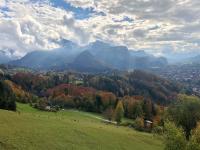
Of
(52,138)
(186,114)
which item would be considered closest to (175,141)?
(52,138)

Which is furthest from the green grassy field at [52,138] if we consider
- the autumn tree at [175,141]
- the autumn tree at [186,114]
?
the autumn tree at [186,114]

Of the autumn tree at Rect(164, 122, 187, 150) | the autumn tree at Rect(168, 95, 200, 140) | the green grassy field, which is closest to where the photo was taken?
the green grassy field

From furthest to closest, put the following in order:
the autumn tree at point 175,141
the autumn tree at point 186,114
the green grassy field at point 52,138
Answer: the autumn tree at point 186,114
the autumn tree at point 175,141
the green grassy field at point 52,138

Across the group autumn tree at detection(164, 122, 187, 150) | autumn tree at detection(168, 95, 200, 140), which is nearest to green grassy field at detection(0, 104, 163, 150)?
autumn tree at detection(164, 122, 187, 150)

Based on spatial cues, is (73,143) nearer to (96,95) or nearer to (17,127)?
(17,127)

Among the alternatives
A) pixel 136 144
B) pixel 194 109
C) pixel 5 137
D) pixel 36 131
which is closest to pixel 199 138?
pixel 136 144

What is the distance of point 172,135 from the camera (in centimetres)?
4503

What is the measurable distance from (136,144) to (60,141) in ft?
67.0

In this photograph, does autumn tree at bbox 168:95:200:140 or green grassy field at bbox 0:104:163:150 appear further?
autumn tree at bbox 168:95:200:140

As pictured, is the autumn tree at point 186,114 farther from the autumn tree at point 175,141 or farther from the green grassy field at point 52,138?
the autumn tree at point 175,141

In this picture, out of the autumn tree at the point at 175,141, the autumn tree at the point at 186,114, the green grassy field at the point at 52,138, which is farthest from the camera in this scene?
the autumn tree at the point at 186,114

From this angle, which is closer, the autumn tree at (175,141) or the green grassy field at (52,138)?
the green grassy field at (52,138)

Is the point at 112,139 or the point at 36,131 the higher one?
the point at 36,131

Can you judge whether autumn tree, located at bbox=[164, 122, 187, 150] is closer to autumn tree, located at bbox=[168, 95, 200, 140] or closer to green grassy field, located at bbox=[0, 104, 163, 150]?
green grassy field, located at bbox=[0, 104, 163, 150]
